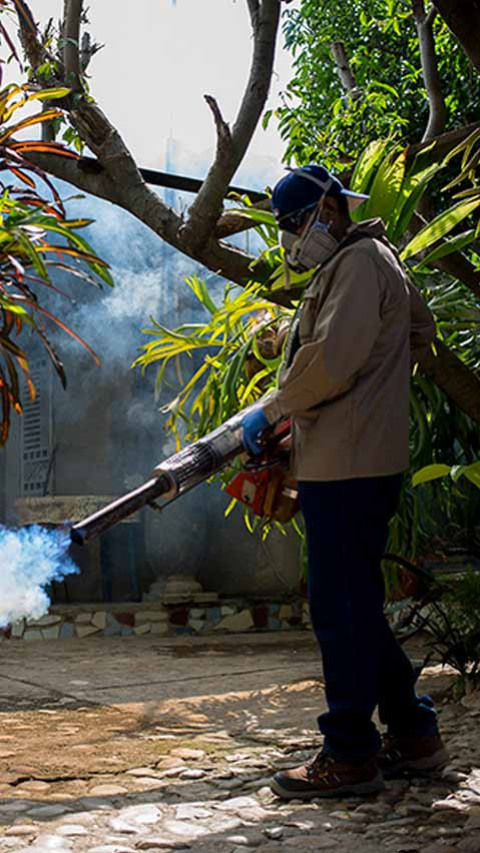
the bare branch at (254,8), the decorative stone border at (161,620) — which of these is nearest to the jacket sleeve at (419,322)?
the bare branch at (254,8)

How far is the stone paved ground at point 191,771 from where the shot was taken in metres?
2.28

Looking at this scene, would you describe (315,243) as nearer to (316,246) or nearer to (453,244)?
(316,246)

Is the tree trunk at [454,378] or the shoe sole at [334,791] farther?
the tree trunk at [454,378]

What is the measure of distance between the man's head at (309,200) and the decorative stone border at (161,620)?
5.26 meters

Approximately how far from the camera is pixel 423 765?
272 cm

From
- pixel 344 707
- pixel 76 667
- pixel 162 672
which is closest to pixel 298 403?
pixel 344 707

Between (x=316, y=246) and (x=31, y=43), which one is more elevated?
(x=31, y=43)

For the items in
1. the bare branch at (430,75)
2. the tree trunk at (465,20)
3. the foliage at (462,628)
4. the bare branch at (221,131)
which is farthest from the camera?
the bare branch at (430,75)

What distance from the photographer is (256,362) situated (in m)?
4.28

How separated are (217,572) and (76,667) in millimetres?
2964

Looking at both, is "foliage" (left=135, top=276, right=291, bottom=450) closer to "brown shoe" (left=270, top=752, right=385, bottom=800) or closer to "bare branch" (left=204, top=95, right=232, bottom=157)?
"bare branch" (left=204, top=95, right=232, bottom=157)

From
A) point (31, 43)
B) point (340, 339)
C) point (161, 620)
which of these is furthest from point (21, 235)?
point (161, 620)

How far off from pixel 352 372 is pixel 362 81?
5.90m

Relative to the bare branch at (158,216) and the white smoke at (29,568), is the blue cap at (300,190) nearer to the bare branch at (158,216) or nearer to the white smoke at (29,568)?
the bare branch at (158,216)
